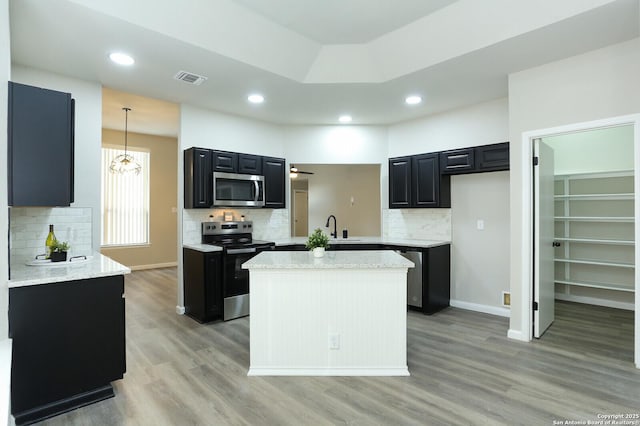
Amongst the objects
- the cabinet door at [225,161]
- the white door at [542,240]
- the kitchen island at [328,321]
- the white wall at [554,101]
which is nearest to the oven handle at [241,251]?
the cabinet door at [225,161]

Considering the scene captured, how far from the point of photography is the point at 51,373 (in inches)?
87.6

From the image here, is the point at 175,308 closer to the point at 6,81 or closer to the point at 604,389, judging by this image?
the point at 6,81

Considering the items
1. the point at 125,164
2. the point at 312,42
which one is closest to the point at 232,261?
the point at 312,42

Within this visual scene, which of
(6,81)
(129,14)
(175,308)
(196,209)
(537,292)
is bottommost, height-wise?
(175,308)

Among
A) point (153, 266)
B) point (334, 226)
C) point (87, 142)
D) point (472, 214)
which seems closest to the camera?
point (87, 142)

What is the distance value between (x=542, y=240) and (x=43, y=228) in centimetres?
471

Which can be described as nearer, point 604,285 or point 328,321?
point 328,321

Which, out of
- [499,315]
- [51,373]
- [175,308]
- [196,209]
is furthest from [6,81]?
[499,315]

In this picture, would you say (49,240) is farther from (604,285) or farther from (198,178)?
(604,285)

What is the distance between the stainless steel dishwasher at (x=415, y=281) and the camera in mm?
4353

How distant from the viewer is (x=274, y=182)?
16.6ft

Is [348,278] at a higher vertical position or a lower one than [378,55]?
lower

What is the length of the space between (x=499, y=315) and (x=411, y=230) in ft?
5.13

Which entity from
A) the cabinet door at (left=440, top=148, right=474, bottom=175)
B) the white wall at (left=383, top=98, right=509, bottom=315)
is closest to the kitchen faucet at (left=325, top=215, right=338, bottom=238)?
the white wall at (left=383, top=98, right=509, bottom=315)
